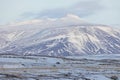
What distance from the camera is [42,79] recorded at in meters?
64.4

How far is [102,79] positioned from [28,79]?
12.7 metres

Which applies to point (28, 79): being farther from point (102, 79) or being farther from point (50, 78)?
point (102, 79)

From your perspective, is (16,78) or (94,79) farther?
(94,79)

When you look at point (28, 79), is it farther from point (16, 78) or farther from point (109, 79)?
point (109, 79)

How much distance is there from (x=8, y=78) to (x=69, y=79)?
9733 millimetres

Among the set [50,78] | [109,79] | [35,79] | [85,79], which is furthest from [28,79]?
[109,79]

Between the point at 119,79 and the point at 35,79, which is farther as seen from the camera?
the point at 119,79

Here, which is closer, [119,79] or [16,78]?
[16,78]

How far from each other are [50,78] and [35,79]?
4.08m

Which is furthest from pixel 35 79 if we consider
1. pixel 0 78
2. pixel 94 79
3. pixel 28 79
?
pixel 94 79

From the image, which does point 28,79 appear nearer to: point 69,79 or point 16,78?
point 16,78

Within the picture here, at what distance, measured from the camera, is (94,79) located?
67.6 meters

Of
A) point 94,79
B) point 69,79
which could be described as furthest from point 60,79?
point 94,79

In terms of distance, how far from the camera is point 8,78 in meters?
61.9
